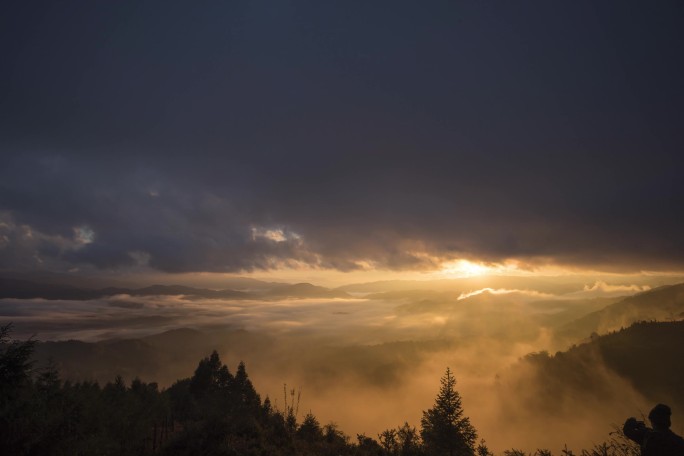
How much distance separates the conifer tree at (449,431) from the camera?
4091 cm

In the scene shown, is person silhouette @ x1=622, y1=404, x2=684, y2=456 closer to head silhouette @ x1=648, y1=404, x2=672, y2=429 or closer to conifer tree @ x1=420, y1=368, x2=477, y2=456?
head silhouette @ x1=648, y1=404, x2=672, y2=429

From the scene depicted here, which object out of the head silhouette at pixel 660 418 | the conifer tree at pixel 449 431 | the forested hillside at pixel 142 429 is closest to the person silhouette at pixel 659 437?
the head silhouette at pixel 660 418

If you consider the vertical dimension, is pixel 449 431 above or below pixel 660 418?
below

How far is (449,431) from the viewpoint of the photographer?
41.5 metres

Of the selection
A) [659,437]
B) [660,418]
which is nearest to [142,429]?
[659,437]

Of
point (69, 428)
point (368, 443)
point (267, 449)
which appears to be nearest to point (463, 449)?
point (368, 443)

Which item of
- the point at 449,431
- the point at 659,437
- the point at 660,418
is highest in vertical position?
the point at 660,418

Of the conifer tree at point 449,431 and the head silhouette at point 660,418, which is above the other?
the head silhouette at point 660,418

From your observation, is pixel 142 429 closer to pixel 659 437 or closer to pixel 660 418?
pixel 659 437

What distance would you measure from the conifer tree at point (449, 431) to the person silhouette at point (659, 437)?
114 ft

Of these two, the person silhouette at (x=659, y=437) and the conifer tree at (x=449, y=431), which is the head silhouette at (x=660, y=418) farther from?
the conifer tree at (x=449, y=431)

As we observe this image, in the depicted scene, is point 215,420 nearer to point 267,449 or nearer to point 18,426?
point 267,449

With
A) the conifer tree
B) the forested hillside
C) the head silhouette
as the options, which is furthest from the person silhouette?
the conifer tree

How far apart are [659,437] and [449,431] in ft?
127
